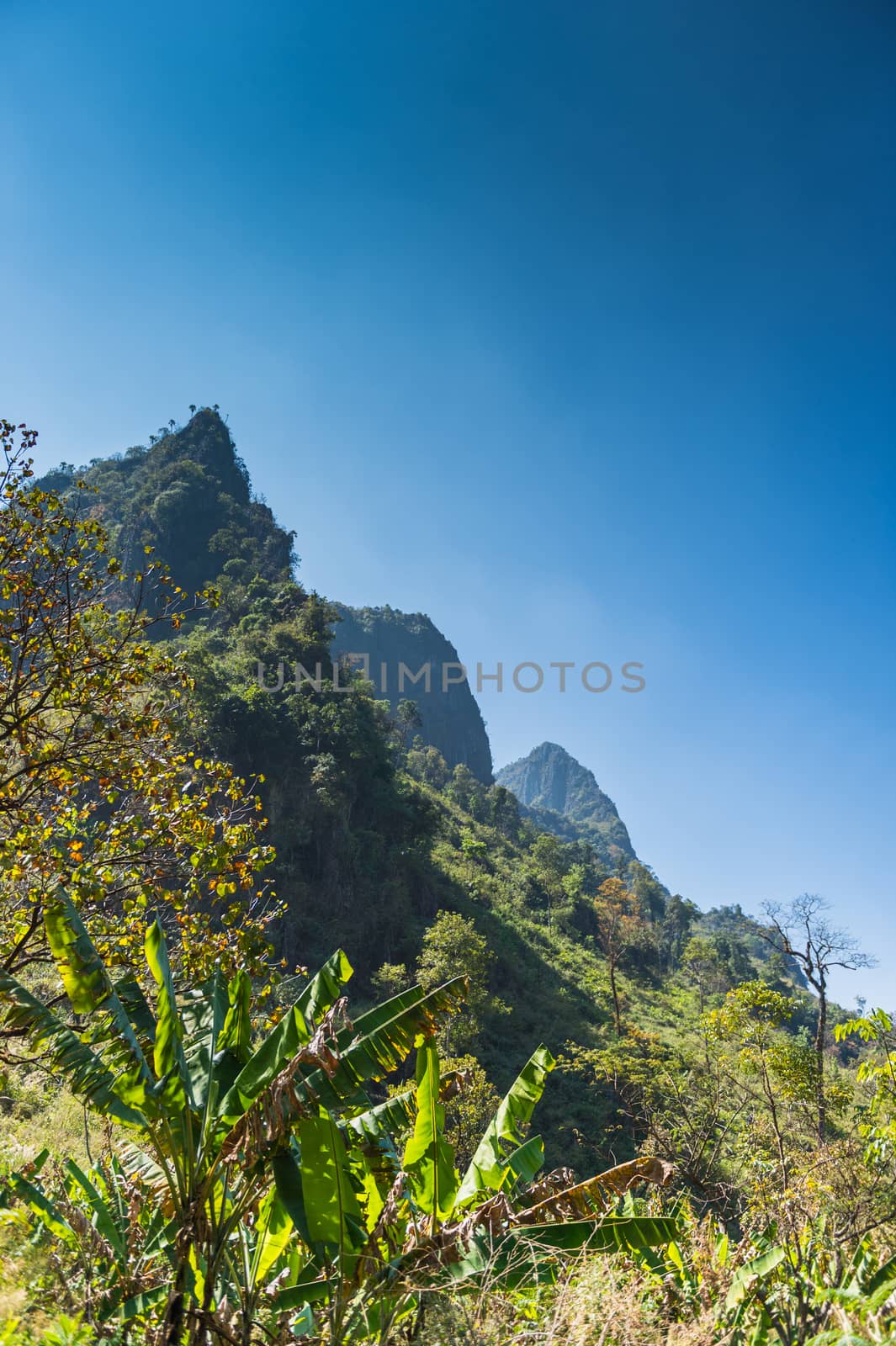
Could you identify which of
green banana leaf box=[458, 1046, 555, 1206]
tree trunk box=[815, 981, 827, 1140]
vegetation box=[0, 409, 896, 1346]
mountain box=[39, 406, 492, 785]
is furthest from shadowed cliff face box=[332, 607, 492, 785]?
green banana leaf box=[458, 1046, 555, 1206]

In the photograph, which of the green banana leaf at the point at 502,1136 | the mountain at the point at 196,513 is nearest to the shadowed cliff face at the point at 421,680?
the mountain at the point at 196,513

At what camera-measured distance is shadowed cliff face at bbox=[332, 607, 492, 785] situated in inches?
4624

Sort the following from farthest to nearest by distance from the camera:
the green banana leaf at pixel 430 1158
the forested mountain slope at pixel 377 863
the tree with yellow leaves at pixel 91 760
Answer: the forested mountain slope at pixel 377 863, the tree with yellow leaves at pixel 91 760, the green banana leaf at pixel 430 1158

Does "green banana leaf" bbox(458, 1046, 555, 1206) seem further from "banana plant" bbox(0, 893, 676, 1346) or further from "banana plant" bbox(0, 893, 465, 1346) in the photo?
"banana plant" bbox(0, 893, 465, 1346)

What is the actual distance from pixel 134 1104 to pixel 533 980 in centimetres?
3819

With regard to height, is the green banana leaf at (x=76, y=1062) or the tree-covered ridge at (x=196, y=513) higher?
the tree-covered ridge at (x=196, y=513)

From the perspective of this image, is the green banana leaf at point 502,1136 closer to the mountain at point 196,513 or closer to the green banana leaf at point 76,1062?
the green banana leaf at point 76,1062

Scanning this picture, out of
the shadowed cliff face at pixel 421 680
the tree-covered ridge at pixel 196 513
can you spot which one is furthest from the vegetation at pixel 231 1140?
the shadowed cliff face at pixel 421 680

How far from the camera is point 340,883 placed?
33938 millimetres

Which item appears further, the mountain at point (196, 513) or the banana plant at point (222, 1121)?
the mountain at point (196, 513)

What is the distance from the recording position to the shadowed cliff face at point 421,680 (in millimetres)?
117438

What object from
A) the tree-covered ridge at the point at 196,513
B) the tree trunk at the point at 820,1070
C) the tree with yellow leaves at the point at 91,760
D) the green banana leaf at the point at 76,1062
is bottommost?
the tree trunk at the point at 820,1070

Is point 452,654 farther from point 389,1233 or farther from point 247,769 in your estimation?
point 389,1233

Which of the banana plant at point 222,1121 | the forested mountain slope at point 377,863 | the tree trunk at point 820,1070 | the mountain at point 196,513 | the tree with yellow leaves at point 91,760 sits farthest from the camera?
the mountain at point 196,513
